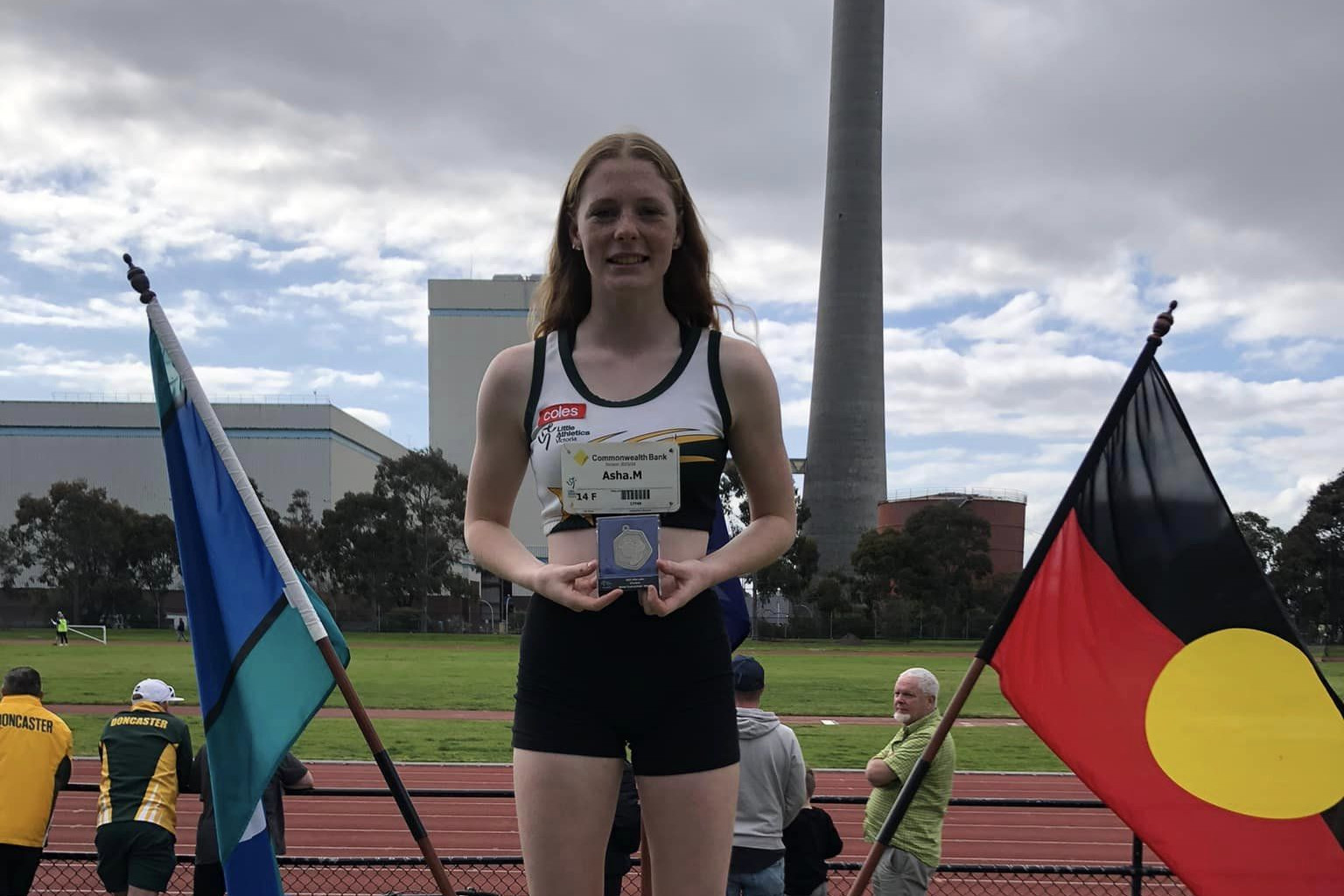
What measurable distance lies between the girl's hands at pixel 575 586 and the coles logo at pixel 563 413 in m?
0.29

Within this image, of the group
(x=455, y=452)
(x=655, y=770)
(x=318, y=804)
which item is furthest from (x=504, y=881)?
(x=455, y=452)

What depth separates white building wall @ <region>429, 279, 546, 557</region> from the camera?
9819 centimetres

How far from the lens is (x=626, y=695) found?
216 centimetres

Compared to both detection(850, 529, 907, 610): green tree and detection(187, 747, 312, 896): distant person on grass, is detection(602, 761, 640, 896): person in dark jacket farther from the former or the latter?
detection(850, 529, 907, 610): green tree

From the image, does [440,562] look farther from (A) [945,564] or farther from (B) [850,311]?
(B) [850,311]

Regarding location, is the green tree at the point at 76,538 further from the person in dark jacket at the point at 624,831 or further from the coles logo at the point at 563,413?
the coles logo at the point at 563,413

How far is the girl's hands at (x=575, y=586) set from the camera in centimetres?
207

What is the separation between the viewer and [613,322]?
2.39 meters

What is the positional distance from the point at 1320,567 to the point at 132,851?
61030 millimetres

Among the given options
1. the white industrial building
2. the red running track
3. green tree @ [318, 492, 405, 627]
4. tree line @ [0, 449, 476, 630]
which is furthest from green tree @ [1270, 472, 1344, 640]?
the white industrial building

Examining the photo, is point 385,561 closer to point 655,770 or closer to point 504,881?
point 504,881

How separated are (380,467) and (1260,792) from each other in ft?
212

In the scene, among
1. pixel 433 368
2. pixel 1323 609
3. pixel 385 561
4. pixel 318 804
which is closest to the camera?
pixel 318 804

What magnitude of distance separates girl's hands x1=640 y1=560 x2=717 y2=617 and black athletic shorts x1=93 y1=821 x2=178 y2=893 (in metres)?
6.29
